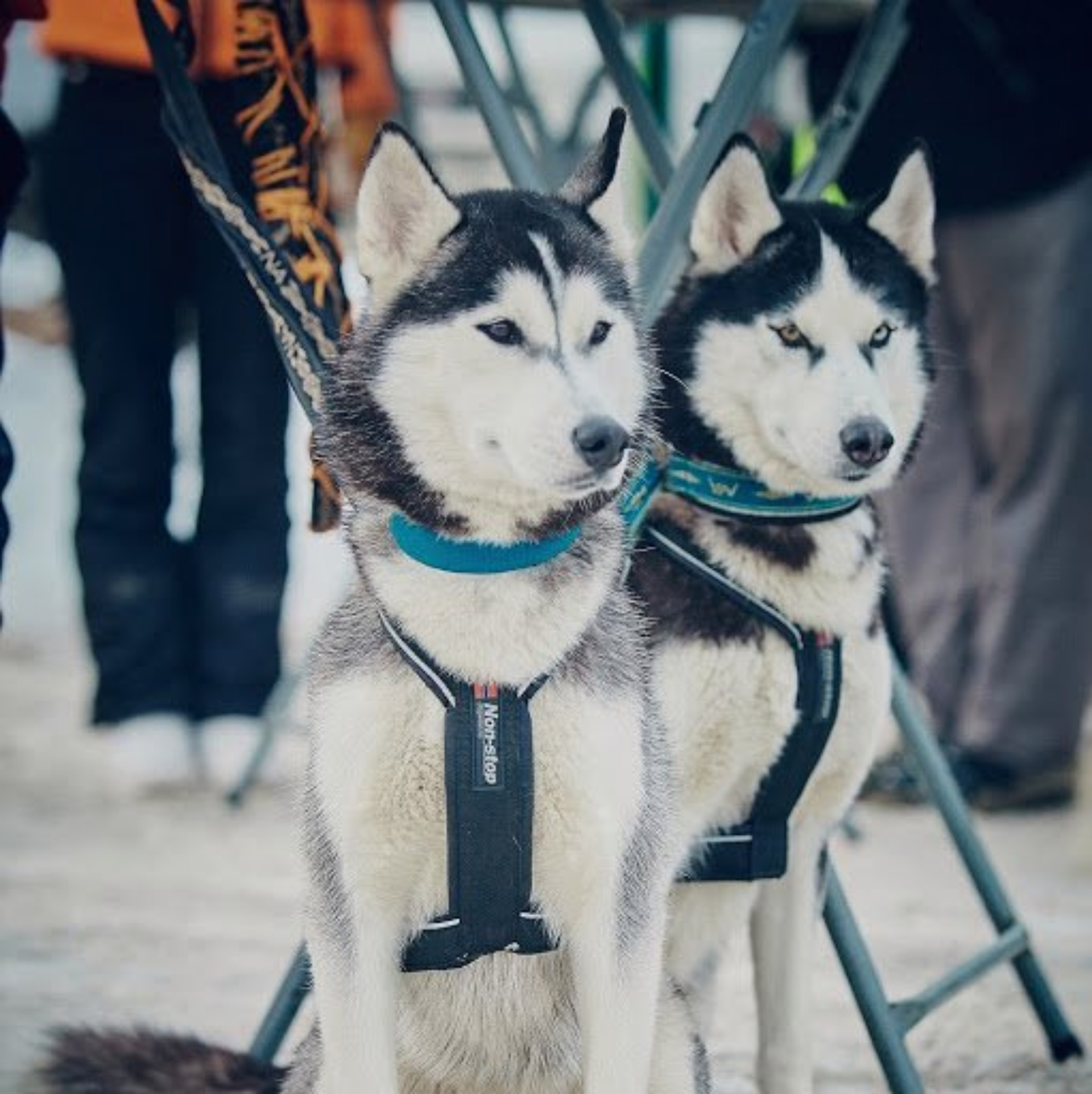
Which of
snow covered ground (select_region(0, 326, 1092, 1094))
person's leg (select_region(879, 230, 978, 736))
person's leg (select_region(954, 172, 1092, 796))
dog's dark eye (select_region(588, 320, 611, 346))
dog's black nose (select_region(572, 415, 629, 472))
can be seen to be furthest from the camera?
person's leg (select_region(879, 230, 978, 736))

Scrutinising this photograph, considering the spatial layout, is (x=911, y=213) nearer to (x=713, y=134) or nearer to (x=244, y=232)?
(x=713, y=134)

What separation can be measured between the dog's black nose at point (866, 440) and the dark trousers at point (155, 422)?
6.61 feet

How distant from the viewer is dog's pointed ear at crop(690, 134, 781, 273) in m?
2.23

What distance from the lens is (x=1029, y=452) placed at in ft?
13.7

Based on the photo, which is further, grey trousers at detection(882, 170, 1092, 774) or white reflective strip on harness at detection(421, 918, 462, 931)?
grey trousers at detection(882, 170, 1092, 774)

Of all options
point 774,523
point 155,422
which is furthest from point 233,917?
point 774,523

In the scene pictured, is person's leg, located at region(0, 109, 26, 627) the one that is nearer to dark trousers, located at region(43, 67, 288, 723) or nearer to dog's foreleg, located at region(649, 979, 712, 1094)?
dog's foreleg, located at region(649, 979, 712, 1094)

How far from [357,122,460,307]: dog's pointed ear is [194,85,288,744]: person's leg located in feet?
6.79

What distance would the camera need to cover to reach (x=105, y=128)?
386 centimetres

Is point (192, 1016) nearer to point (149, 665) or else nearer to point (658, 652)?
point (658, 652)

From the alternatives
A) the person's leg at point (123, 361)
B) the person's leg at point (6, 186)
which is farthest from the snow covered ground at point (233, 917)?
the person's leg at point (6, 186)

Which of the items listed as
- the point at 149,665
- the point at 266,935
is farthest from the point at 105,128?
the point at 266,935

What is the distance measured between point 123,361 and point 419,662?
2.41m

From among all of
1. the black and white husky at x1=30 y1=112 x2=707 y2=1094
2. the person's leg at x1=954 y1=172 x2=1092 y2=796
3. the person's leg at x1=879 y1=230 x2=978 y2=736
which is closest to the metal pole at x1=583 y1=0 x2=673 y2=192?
the black and white husky at x1=30 y1=112 x2=707 y2=1094
